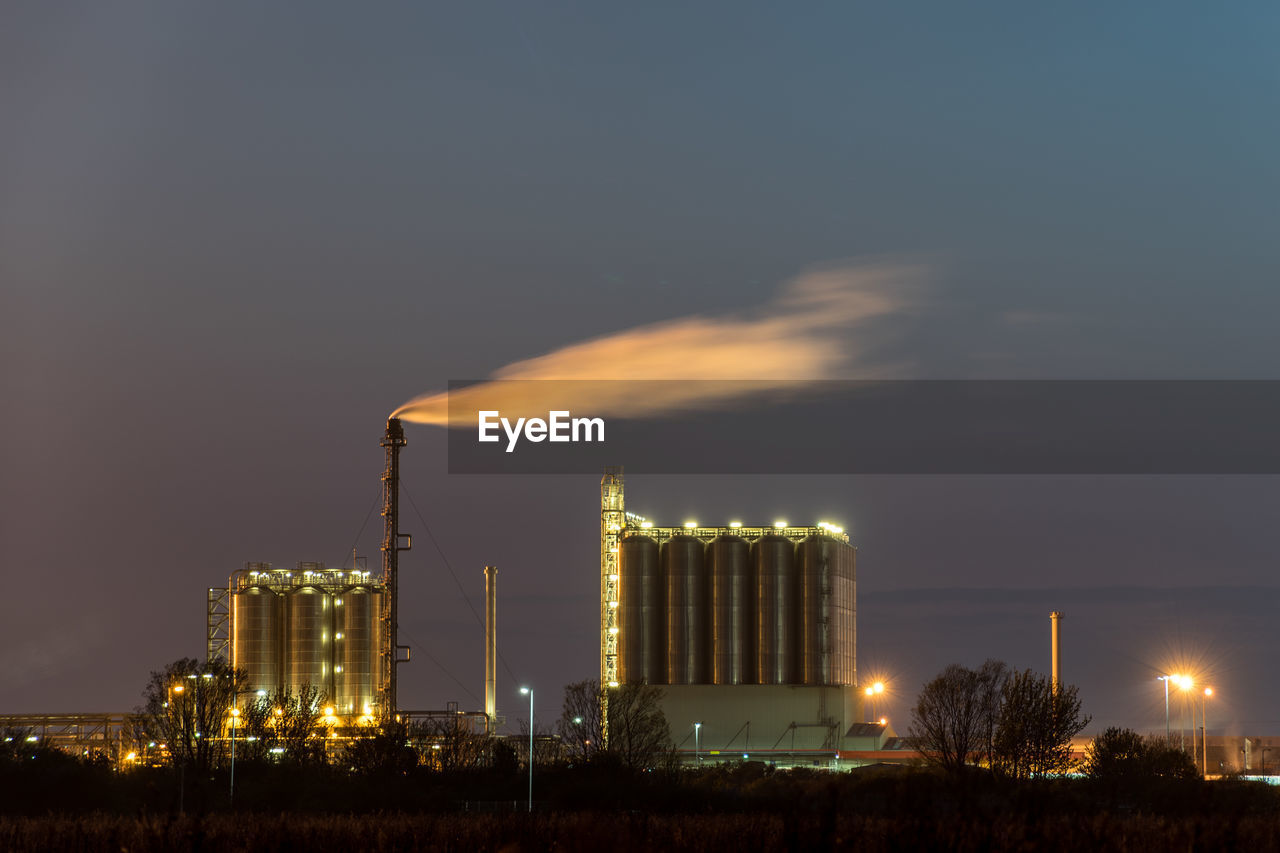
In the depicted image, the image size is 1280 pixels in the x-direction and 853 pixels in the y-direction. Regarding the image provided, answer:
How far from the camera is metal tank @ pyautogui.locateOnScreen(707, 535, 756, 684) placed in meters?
111

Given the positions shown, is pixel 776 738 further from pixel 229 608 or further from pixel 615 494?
pixel 229 608

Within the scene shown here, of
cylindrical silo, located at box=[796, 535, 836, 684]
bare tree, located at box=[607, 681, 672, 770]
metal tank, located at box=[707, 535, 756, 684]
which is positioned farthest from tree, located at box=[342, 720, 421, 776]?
cylindrical silo, located at box=[796, 535, 836, 684]

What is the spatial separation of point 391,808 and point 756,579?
44.5m

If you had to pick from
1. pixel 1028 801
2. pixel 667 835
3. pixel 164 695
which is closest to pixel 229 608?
pixel 164 695

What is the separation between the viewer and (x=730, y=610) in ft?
367

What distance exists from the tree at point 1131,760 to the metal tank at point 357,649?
46119 mm

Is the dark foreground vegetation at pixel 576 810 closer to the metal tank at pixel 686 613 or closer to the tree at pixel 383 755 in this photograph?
the tree at pixel 383 755

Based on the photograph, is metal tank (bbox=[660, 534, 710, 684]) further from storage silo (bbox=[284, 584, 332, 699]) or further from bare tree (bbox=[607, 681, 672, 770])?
storage silo (bbox=[284, 584, 332, 699])

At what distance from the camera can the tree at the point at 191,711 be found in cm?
9100

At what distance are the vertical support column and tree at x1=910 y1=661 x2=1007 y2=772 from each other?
3509 cm

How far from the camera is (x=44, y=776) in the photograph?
7988cm

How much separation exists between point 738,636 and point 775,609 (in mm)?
3029

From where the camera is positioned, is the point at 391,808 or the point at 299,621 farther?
the point at 299,621

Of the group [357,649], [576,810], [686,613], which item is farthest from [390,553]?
[576,810]
